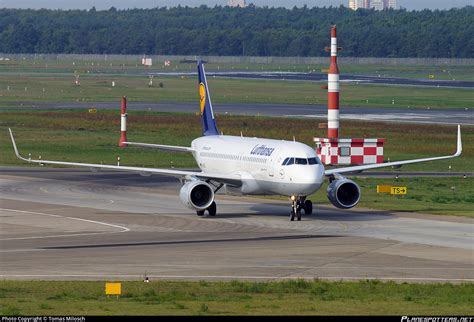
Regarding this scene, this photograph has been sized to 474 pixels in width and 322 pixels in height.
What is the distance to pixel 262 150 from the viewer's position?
209ft

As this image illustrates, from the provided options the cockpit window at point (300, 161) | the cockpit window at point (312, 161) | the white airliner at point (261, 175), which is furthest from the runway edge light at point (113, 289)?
the cockpit window at point (312, 161)

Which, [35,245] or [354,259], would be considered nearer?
[354,259]

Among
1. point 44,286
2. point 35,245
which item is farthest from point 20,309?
point 35,245

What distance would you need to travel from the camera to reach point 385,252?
51125 millimetres

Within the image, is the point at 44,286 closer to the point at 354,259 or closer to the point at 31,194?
the point at 354,259

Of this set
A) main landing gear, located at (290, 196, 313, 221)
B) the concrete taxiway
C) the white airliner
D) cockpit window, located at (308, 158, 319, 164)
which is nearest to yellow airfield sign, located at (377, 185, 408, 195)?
the concrete taxiway

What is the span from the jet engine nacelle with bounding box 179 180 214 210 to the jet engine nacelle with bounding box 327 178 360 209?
6512mm

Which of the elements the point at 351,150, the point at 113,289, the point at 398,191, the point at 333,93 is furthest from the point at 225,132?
the point at 113,289

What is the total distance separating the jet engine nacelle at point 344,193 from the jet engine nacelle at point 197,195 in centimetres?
651

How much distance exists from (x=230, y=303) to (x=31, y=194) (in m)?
39.6

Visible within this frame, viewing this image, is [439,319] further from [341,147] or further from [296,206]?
[341,147]

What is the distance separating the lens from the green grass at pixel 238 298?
34469 mm

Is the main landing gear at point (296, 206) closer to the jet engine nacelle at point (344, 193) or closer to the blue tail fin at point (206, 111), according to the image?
the jet engine nacelle at point (344, 193)

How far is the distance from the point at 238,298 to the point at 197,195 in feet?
83.4
